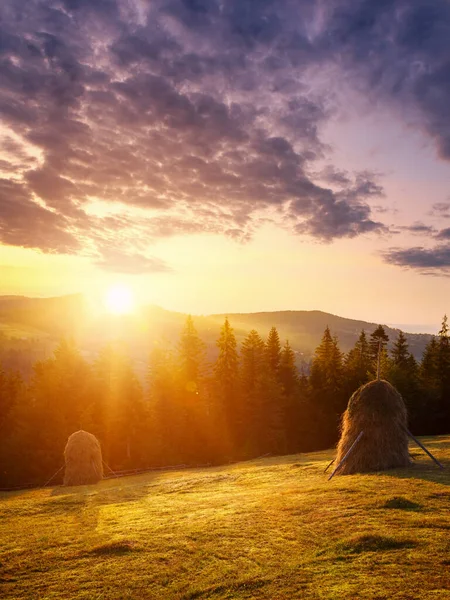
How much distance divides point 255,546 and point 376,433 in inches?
459

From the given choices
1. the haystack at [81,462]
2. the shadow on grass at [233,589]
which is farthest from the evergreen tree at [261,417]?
the shadow on grass at [233,589]

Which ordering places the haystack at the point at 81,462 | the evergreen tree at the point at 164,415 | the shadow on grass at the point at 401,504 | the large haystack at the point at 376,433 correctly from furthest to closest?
the evergreen tree at the point at 164,415 < the haystack at the point at 81,462 < the large haystack at the point at 376,433 < the shadow on grass at the point at 401,504

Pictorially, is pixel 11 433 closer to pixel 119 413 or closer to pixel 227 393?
pixel 119 413

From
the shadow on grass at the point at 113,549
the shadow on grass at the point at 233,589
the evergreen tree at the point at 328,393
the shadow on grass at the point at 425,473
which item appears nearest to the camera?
the shadow on grass at the point at 233,589

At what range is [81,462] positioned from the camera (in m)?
34.3

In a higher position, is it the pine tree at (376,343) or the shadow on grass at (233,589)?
the pine tree at (376,343)

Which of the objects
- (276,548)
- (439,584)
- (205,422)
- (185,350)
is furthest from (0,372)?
(439,584)

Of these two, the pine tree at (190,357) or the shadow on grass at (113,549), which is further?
the pine tree at (190,357)

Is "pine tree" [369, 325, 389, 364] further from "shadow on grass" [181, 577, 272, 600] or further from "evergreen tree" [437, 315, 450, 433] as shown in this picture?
"shadow on grass" [181, 577, 272, 600]

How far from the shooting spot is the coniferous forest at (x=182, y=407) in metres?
48.2

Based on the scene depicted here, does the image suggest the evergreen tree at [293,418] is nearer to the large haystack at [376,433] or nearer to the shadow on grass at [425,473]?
the large haystack at [376,433]

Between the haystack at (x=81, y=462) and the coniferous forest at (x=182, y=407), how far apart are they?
13.1 metres

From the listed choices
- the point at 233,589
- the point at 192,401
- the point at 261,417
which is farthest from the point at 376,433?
the point at 192,401

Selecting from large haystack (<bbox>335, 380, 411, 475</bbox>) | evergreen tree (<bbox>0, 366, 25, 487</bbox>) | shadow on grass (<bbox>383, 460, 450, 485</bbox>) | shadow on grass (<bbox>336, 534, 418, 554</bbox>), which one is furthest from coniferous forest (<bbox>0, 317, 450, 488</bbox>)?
shadow on grass (<bbox>336, 534, 418, 554</bbox>)
